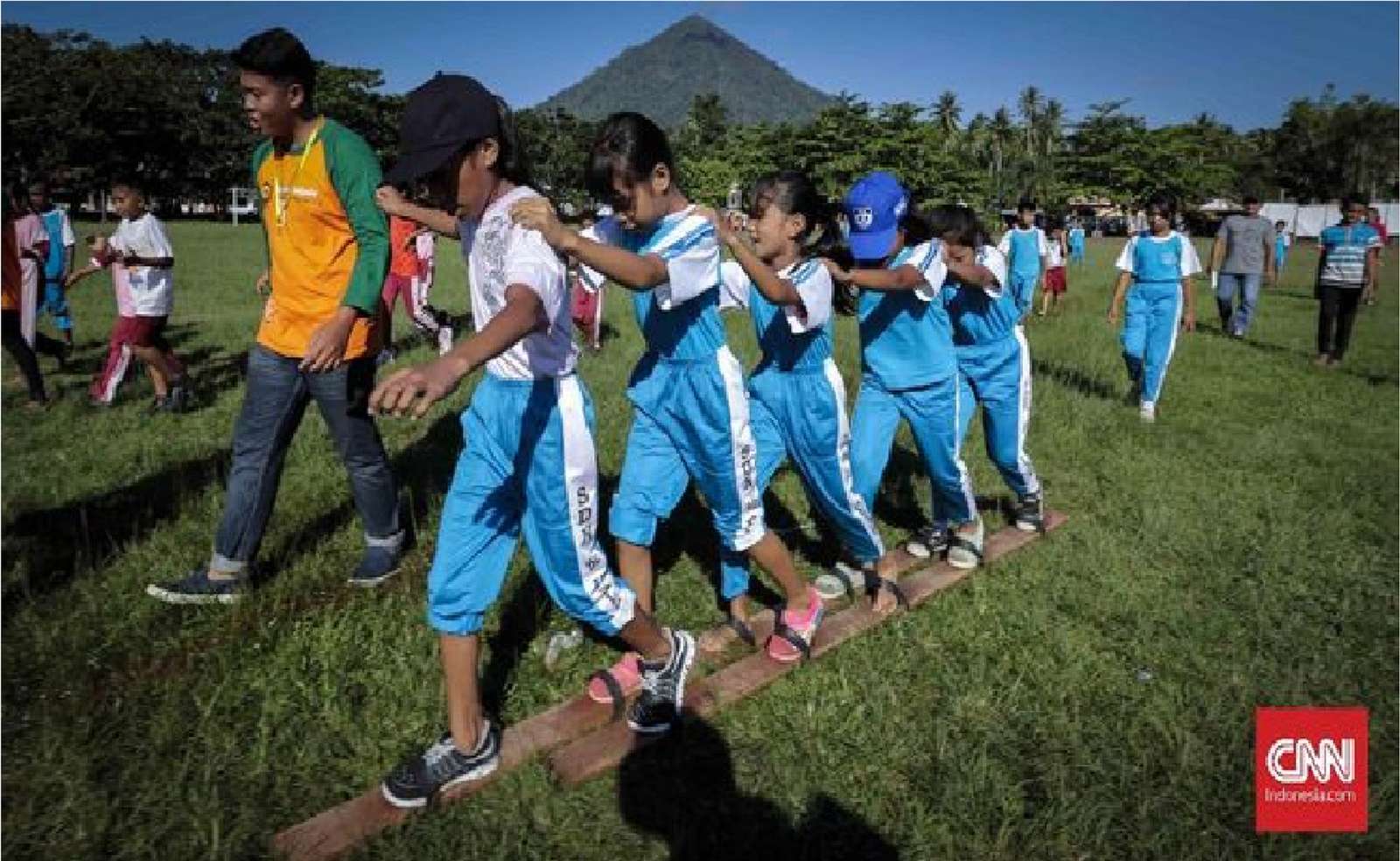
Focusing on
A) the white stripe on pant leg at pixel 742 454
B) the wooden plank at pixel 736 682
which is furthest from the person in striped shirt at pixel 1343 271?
the white stripe on pant leg at pixel 742 454

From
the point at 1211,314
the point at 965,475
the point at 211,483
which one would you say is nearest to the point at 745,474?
the point at 965,475

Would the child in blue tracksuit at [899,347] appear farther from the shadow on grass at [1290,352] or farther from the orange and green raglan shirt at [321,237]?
the shadow on grass at [1290,352]

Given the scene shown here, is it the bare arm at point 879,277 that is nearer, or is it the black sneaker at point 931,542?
the bare arm at point 879,277

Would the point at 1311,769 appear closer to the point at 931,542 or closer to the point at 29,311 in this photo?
the point at 931,542

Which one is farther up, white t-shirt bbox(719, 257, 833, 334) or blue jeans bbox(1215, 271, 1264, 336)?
white t-shirt bbox(719, 257, 833, 334)

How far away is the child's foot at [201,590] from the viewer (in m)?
3.89

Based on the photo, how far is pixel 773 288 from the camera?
10.2ft

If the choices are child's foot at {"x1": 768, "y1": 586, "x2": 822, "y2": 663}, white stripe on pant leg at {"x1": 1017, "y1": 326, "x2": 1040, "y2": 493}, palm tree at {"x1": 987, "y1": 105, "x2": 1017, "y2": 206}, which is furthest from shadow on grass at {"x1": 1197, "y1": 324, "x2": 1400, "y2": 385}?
palm tree at {"x1": 987, "y1": 105, "x2": 1017, "y2": 206}

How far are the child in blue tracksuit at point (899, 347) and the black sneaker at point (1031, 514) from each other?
0.92 meters

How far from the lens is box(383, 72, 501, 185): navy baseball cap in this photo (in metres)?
2.34

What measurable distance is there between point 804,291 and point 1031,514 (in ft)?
9.07

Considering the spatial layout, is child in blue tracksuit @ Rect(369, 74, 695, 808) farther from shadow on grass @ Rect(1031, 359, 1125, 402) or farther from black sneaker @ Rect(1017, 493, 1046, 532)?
shadow on grass @ Rect(1031, 359, 1125, 402)

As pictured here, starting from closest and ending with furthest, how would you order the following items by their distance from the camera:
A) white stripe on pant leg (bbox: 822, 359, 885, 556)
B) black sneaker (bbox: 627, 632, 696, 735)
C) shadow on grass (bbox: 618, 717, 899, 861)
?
shadow on grass (bbox: 618, 717, 899, 861) < black sneaker (bbox: 627, 632, 696, 735) < white stripe on pant leg (bbox: 822, 359, 885, 556)

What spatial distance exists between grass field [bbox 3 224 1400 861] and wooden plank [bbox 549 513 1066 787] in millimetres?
66
